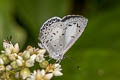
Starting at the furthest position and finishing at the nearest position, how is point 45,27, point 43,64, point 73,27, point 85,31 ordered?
point 85,31
point 73,27
point 45,27
point 43,64

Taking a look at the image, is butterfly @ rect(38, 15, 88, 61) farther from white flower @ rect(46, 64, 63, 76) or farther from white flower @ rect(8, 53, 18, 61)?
white flower @ rect(8, 53, 18, 61)

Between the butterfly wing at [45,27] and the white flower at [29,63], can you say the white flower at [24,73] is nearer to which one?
the white flower at [29,63]

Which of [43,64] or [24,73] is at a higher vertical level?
[43,64]

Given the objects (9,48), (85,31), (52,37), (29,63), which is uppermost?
(85,31)

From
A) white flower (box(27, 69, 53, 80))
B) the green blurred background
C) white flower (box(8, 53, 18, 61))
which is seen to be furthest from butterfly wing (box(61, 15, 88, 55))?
the green blurred background

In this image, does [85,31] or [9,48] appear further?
[85,31]

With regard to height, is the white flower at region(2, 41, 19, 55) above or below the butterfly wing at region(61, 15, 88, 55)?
below

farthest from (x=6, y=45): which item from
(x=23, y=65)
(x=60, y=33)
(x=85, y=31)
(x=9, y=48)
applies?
(x=85, y=31)

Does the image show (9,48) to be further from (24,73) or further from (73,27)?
(73,27)

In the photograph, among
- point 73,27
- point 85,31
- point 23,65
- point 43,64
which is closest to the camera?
point 23,65
